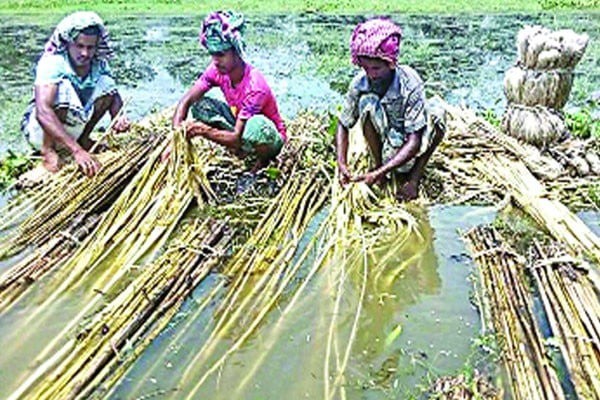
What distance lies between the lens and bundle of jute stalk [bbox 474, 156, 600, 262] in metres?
3.29

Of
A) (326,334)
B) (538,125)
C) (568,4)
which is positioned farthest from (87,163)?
(568,4)

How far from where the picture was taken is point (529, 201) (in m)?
3.86

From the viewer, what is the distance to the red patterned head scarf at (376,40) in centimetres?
360

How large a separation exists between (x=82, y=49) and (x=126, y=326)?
7.44 feet

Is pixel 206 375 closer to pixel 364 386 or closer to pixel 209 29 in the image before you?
pixel 364 386

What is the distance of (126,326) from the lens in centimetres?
265

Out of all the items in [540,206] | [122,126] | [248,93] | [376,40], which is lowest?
[540,206]

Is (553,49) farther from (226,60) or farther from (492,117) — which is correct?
(226,60)

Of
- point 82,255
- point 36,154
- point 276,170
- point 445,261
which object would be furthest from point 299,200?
point 36,154

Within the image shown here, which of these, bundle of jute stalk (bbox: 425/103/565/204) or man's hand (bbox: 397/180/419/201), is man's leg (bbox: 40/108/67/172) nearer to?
man's hand (bbox: 397/180/419/201)

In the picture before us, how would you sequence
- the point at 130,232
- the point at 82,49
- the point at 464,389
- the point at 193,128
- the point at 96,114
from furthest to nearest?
the point at 96,114
the point at 82,49
the point at 193,128
the point at 130,232
the point at 464,389

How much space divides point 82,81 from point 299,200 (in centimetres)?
164

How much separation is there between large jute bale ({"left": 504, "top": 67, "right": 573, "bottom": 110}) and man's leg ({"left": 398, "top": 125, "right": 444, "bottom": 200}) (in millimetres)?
1156

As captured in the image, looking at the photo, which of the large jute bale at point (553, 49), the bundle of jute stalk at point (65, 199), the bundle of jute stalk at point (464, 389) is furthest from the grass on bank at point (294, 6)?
the bundle of jute stalk at point (464, 389)
